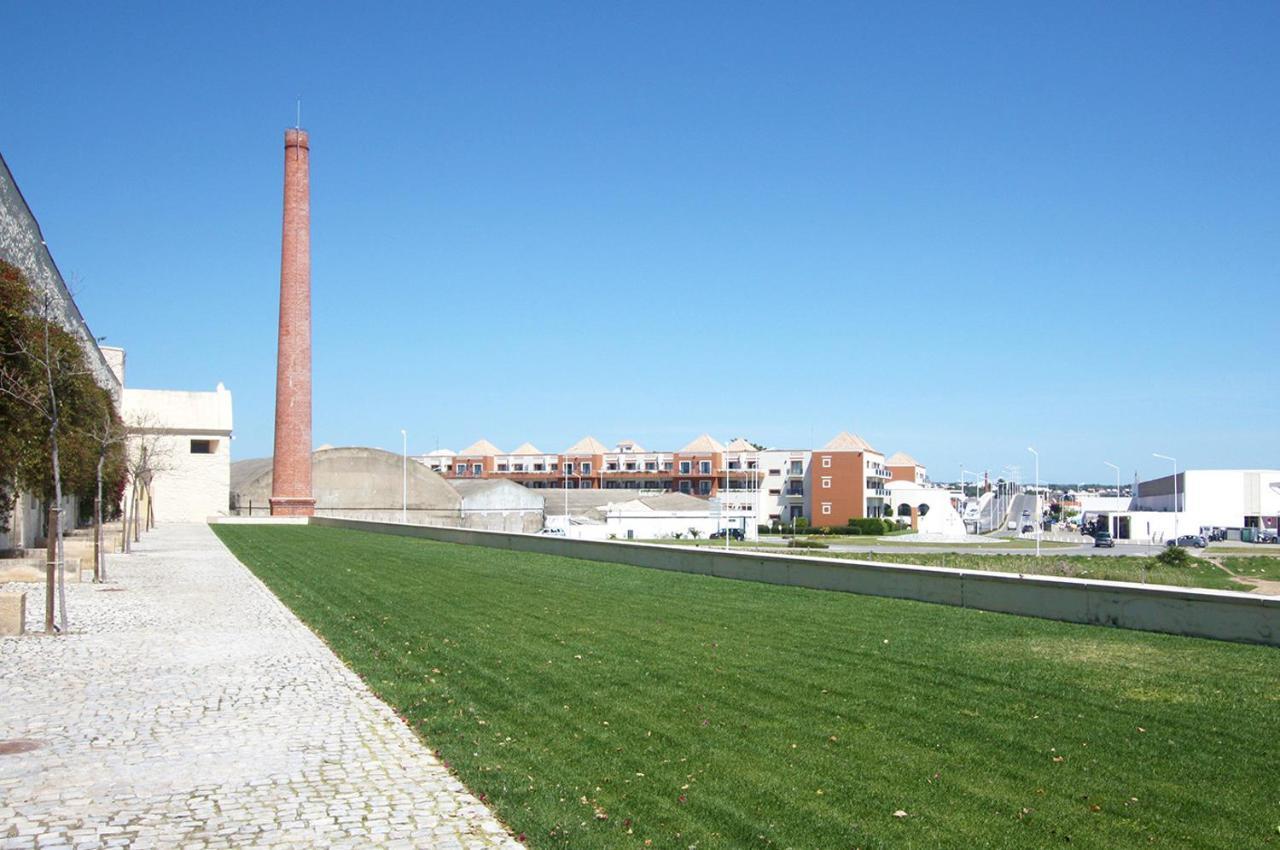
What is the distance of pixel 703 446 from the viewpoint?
142 m

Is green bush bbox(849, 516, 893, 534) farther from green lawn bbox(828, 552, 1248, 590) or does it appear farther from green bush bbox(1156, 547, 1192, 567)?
green bush bbox(1156, 547, 1192, 567)

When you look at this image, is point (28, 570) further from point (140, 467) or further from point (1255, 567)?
point (1255, 567)

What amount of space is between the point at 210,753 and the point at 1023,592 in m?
10.4

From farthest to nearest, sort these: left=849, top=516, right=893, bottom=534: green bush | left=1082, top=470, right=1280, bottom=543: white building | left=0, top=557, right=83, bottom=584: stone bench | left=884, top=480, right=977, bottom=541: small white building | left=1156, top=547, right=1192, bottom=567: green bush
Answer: left=1082, top=470, right=1280, bottom=543: white building → left=849, top=516, right=893, bottom=534: green bush → left=884, top=480, right=977, bottom=541: small white building → left=1156, top=547, right=1192, bottom=567: green bush → left=0, top=557, right=83, bottom=584: stone bench

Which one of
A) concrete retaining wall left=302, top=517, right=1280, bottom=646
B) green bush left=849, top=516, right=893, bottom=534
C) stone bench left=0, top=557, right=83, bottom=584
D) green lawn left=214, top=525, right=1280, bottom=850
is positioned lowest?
green bush left=849, top=516, right=893, bottom=534

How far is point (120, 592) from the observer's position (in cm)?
2134

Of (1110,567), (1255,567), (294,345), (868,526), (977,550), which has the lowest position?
(868,526)

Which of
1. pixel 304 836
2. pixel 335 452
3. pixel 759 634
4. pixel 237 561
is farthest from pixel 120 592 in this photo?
pixel 335 452

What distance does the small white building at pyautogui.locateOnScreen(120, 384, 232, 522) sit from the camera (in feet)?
240

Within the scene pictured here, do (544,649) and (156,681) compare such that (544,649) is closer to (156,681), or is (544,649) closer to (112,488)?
(156,681)

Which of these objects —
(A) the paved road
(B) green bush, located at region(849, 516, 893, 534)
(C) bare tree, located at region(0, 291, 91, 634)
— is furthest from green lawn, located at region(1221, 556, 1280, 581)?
(B) green bush, located at region(849, 516, 893, 534)

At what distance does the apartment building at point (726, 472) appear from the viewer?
107438 mm

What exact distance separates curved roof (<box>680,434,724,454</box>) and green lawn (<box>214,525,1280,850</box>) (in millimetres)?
125482

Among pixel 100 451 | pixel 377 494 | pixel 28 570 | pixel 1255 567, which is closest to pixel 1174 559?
pixel 1255 567
